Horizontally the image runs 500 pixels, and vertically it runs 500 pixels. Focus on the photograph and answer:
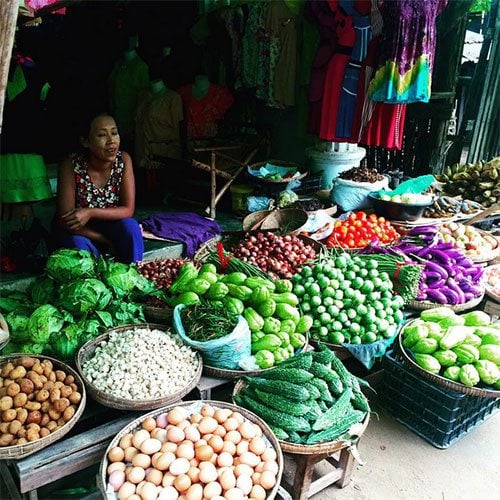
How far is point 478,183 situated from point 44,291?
5309mm

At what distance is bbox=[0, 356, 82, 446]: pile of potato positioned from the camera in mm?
2002

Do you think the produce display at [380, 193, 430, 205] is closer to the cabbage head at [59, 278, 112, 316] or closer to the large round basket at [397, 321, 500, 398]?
the large round basket at [397, 321, 500, 398]

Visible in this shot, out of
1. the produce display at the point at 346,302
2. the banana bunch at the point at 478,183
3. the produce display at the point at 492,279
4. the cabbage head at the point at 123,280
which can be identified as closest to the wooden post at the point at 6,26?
the cabbage head at the point at 123,280

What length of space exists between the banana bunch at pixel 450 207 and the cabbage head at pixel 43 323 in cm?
415

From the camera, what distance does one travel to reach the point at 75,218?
343 centimetres

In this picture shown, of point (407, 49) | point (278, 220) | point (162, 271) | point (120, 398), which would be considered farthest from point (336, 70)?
point (120, 398)

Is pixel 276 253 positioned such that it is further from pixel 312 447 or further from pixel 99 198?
pixel 312 447

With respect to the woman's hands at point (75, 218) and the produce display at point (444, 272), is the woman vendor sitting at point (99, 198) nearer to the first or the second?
the woman's hands at point (75, 218)

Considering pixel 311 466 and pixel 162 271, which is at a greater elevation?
pixel 162 271

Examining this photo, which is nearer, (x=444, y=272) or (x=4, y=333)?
(x=4, y=333)

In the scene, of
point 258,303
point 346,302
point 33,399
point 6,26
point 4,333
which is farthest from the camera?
point 346,302

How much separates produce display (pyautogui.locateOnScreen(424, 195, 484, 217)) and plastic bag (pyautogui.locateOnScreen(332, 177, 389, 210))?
665mm

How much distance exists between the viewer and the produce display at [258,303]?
2.73m

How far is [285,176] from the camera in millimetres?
5438
